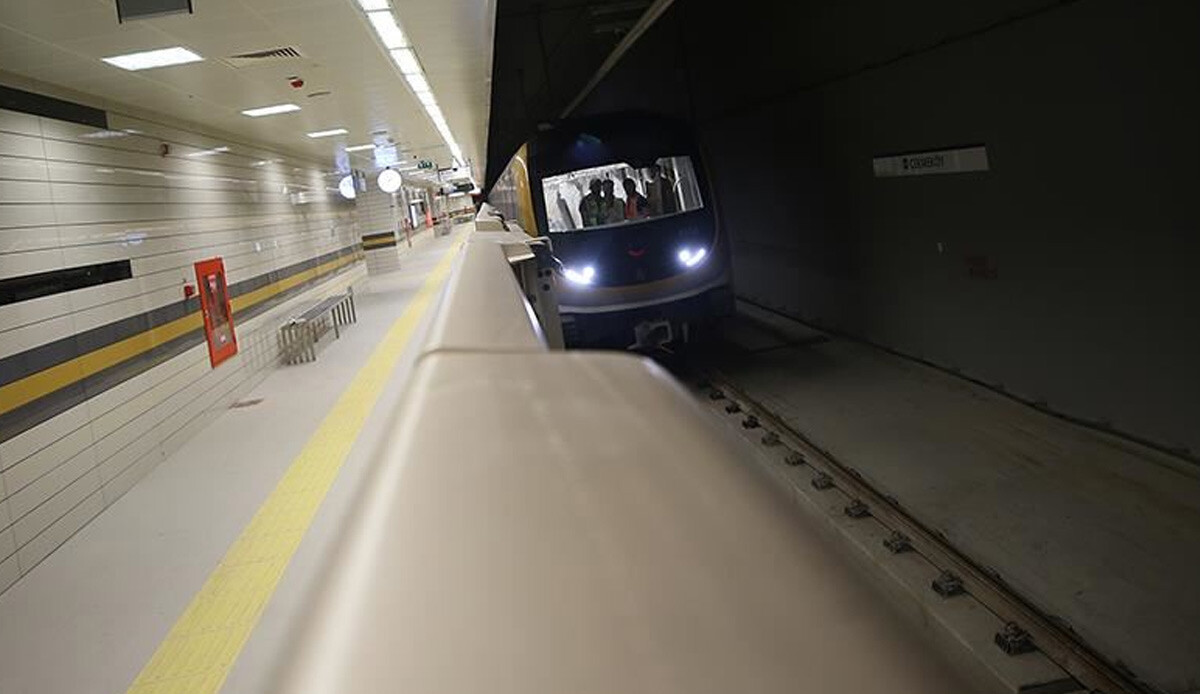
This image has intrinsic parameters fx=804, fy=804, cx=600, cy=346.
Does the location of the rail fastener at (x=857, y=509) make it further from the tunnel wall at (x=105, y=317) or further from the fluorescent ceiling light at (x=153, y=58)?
the fluorescent ceiling light at (x=153, y=58)

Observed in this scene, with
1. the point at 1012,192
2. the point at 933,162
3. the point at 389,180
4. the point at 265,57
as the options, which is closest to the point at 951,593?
the point at 1012,192

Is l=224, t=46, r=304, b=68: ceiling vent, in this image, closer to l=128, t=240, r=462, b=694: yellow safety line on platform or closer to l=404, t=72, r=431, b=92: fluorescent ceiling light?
l=404, t=72, r=431, b=92: fluorescent ceiling light

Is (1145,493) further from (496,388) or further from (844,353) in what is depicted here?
(496,388)

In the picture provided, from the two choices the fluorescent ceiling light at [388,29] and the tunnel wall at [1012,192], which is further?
the fluorescent ceiling light at [388,29]

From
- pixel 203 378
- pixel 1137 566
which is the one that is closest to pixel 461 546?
pixel 1137 566

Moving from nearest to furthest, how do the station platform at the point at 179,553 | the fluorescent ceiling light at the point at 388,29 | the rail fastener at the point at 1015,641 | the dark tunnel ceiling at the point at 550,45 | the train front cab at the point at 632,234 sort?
1. the rail fastener at the point at 1015,641
2. the station platform at the point at 179,553
3. the fluorescent ceiling light at the point at 388,29
4. the train front cab at the point at 632,234
5. the dark tunnel ceiling at the point at 550,45

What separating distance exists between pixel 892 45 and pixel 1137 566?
4282 mm

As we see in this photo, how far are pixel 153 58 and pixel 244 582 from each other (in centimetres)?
360

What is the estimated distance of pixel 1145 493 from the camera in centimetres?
404

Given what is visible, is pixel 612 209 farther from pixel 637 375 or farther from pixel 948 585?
pixel 637 375

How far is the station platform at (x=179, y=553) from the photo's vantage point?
3.57 meters

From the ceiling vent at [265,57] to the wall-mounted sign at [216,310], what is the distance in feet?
9.39

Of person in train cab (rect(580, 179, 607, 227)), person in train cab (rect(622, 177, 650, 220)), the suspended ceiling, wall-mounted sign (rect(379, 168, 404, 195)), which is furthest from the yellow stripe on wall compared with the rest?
wall-mounted sign (rect(379, 168, 404, 195))

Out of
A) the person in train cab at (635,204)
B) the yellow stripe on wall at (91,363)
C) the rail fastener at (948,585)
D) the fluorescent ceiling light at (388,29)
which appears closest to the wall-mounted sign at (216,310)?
the yellow stripe on wall at (91,363)
